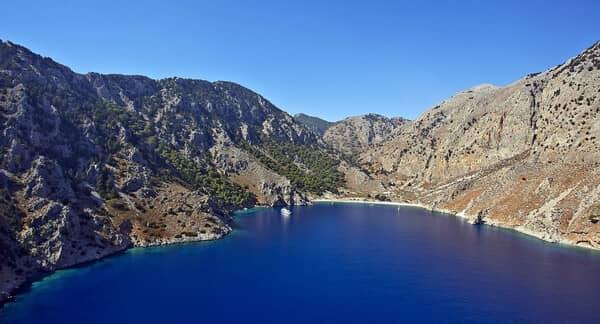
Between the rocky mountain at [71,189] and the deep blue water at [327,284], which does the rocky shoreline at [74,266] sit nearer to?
the rocky mountain at [71,189]

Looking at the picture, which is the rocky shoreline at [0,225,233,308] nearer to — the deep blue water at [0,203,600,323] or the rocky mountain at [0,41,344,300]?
the rocky mountain at [0,41,344,300]

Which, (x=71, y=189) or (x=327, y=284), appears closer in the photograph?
(x=327, y=284)

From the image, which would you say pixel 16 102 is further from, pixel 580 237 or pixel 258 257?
pixel 580 237

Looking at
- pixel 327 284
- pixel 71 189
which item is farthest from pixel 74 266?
pixel 327 284

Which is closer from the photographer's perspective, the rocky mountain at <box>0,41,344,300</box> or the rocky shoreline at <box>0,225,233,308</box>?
the rocky shoreline at <box>0,225,233,308</box>

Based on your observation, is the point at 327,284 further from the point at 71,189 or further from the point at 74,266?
the point at 71,189

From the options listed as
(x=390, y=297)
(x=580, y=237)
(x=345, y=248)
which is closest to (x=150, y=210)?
(x=345, y=248)

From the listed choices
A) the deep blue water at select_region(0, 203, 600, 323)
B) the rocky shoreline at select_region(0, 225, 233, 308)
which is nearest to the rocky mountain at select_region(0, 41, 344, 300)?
the rocky shoreline at select_region(0, 225, 233, 308)

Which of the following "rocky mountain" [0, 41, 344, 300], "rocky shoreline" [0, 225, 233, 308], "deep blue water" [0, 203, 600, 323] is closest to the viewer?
"deep blue water" [0, 203, 600, 323]
